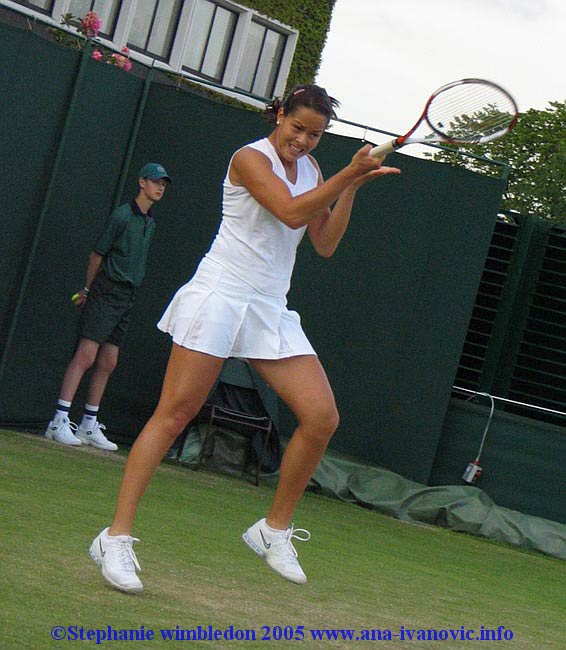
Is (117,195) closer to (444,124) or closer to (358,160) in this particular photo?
(444,124)

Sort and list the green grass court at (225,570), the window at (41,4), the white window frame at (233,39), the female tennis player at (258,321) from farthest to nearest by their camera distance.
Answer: the white window frame at (233,39) → the window at (41,4) → the female tennis player at (258,321) → the green grass court at (225,570)

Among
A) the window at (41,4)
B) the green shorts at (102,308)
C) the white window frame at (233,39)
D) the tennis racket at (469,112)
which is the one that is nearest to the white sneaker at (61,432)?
the green shorts at (102,308)

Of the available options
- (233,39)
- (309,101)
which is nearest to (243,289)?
(309,101)

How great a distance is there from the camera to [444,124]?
4.64 metres

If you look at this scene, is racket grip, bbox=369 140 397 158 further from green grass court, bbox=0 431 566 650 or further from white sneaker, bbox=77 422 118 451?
white sneaker, bbox=77 422 118 451

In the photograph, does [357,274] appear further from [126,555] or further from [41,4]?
[41,4]

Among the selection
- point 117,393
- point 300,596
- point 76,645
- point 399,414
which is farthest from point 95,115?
point 76,645

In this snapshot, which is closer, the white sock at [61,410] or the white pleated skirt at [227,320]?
the white pleated skirt at [227,320]

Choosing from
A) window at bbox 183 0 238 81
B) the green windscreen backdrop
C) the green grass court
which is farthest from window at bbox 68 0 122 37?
the green grass court

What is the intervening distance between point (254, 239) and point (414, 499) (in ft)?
15.2

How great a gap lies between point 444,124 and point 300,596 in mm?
1824

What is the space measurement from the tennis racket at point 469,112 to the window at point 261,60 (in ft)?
66.9

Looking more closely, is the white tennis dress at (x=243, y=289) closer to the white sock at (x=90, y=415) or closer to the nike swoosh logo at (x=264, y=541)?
the nike swoosh logo at (x=264, y=541)

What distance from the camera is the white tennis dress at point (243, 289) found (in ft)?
13.7
